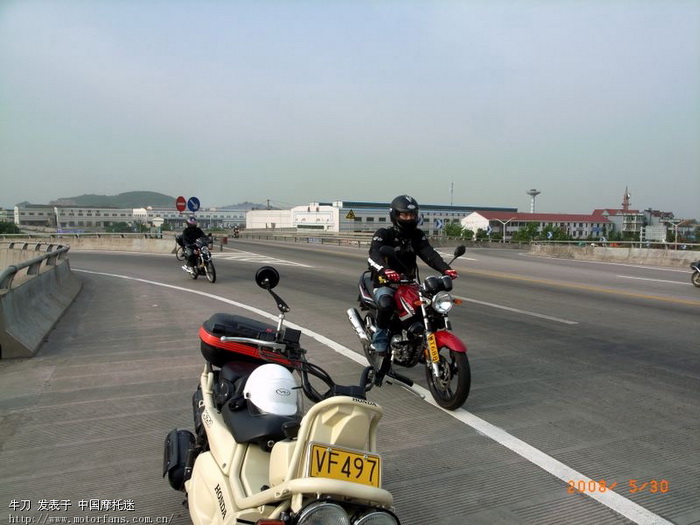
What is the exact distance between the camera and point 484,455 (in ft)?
13.5

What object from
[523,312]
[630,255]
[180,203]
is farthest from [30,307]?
[630,255]

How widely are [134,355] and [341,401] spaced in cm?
546

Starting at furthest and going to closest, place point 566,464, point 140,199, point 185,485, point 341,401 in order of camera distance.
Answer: point 140,199 < point 566,464 < point 185,485 < point 341,401

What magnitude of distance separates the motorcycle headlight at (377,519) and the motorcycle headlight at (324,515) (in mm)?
68

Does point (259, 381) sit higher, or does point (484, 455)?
point (259, 381)

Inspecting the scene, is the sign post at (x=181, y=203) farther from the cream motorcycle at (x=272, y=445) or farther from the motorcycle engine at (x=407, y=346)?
the cream motorcycle at (x=272, y=445)

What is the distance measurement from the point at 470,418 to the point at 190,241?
1264cm

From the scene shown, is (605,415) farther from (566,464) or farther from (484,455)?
(484,455)

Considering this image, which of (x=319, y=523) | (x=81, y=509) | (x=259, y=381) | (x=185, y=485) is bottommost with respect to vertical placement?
(x=81, y=509)

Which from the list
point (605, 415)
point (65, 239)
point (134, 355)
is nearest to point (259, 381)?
point (605, 415)

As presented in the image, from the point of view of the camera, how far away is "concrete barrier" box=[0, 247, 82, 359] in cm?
664

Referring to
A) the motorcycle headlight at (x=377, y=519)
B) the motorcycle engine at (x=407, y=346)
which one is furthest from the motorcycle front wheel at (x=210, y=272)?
the motorcycle headlight at (x=377, y=519)

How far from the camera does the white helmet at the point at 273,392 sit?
2666 millimetres

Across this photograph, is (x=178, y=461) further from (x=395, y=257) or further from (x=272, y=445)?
(x=395, y=257)
